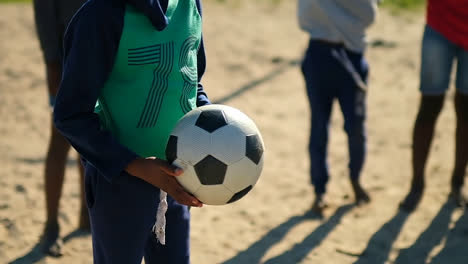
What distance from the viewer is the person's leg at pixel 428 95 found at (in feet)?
14.5

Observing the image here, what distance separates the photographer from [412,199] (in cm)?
476

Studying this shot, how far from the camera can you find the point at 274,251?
4242mm

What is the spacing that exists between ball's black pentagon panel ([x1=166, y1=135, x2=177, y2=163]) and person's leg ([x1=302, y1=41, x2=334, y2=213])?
7.89 feet

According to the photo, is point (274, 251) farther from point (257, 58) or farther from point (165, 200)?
point (257, 58)

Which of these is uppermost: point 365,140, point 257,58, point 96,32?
point 96,32

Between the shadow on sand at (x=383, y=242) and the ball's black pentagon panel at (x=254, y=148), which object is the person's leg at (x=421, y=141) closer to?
the shadow on sand at (x=383, y=242)

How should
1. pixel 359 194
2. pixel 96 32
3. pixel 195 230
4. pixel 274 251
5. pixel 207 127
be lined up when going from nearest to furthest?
pixel 96 32 < pixel 207 127 < pixel 274 251 < pixel 195 230 < pixel 359 194

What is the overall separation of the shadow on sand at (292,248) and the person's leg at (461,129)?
81 cm

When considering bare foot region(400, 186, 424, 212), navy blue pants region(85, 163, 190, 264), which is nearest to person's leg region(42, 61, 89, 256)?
navy blue pants region(85, 163, 190, 264)

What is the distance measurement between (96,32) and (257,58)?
600 centimetres

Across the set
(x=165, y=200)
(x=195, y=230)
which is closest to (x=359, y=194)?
(x=195, y=230)

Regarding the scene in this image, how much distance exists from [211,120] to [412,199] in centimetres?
285

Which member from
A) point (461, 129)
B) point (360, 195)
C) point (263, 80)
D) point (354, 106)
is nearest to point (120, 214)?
point (354, 106)

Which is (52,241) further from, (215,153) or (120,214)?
(215,153)
